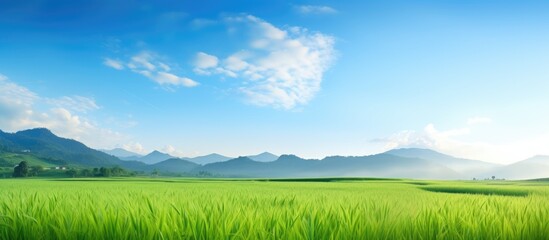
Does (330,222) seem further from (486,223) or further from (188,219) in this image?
(486,223)

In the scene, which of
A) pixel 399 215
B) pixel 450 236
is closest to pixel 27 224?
pixel 399 215

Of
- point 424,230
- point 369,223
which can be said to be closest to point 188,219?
point 369,223

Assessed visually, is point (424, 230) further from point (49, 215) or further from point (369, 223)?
point (49, 215)

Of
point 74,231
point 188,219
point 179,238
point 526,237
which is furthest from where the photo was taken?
point 526,237

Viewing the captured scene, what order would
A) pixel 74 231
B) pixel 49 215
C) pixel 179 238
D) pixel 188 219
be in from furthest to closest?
1. pixel 49 215
2. pixel 74 231
3. pixel 188 219
4. pixel 179 238

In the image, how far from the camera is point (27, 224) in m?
3.57

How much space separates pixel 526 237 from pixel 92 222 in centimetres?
383

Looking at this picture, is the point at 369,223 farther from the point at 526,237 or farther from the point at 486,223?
the point at 526,237

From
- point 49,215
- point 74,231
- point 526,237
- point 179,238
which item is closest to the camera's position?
point 179,238

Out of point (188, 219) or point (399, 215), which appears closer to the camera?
point (188, 219)

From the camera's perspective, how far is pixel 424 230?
3.31 metres

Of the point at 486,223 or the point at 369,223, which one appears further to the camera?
the point at 486,223

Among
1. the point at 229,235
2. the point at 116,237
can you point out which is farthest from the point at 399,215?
the point at 116,237

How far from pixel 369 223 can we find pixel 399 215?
2.45 feet
